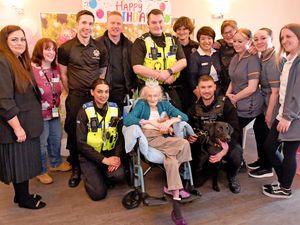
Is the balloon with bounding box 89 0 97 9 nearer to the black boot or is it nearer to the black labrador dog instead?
the black labrador dog

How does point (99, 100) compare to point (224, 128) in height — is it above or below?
above

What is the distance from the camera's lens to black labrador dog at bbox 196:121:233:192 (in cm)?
270

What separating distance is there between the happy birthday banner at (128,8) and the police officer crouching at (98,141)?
4.93 ft

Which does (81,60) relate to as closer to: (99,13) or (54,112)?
(54,112)

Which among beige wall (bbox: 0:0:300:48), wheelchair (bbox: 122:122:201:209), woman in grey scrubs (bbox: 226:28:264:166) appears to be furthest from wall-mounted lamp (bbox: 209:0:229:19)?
wheelchair (bbox: 122:122:201:209)

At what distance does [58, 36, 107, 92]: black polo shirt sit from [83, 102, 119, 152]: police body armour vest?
1.01ft

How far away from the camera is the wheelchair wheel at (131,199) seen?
2539mm

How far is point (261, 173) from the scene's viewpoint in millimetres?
3164

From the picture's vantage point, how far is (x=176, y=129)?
2.66 metres

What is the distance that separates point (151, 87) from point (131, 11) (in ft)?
5.60

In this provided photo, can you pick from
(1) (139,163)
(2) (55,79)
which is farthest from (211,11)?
(1) (139,163)

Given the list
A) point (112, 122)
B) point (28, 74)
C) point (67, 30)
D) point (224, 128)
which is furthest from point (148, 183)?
point (67, 30)

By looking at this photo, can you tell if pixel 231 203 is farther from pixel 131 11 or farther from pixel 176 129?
pixel 131 11

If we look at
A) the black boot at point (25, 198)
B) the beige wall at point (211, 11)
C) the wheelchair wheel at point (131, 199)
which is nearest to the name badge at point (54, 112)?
the black boot at point (25, 198)
